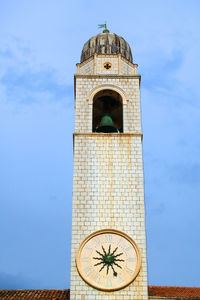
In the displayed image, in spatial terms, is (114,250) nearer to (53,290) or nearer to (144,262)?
(144,262)

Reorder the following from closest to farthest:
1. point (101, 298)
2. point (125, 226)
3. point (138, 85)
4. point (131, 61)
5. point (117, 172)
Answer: point (101, 298) → point (125, 226) → point (117, 172) → point (138, 85) → point (131, 61)

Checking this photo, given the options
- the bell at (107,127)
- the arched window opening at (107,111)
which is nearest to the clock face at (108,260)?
the bell at (107,127)

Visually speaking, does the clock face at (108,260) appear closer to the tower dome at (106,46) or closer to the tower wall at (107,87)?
the tower wall at (107,87)

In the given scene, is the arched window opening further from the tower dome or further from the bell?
the tower dome

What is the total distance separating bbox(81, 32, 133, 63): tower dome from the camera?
23.4 metres

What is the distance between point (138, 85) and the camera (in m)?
21.8

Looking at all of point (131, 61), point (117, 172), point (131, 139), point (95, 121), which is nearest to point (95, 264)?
point (117, 172)

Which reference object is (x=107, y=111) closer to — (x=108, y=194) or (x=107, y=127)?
(x=107, y=127)

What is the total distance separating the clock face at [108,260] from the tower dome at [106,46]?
9.54m

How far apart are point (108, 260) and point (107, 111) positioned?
783cm

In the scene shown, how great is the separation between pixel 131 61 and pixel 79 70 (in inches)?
109

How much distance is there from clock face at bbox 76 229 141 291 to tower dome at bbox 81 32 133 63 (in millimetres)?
9544

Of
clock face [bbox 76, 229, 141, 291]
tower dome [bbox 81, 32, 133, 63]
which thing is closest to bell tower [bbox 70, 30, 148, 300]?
clock face [bbox 76, 229, 141, 291]

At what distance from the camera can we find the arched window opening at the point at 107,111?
2127cm
